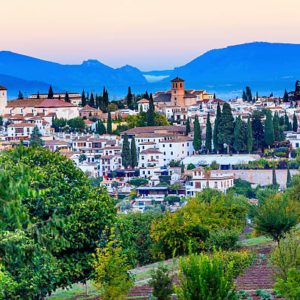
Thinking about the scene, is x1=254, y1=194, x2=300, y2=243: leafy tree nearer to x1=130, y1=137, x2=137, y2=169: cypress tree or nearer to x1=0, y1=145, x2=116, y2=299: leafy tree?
x1=0, y1=145, x2=116, y2=299: leafy tree

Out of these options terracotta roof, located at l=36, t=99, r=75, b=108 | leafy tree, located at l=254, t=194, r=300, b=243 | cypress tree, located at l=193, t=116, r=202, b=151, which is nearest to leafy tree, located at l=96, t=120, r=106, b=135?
cypress tree, located at l=193, t=116, r=202, b=151

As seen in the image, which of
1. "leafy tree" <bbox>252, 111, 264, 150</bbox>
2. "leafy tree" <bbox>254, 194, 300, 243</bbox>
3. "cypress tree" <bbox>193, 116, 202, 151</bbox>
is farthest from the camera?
"cypress tree" <bbox>193, 116, 202, 151</bbox>

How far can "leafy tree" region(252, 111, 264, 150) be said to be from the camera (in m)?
59.6

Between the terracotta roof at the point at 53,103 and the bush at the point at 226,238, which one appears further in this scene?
the terracotta roof at the point at 53,103

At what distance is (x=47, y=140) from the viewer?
69688 millimetres

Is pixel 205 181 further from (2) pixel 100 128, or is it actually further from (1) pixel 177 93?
(1) pixel 177 93

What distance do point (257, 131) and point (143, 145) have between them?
10093 millimetres

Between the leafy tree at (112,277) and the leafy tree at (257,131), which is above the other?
the leafy tree at (257,131)

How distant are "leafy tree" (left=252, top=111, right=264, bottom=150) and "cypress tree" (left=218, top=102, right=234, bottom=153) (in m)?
1.82

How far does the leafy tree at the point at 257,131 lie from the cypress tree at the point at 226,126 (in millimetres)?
1817

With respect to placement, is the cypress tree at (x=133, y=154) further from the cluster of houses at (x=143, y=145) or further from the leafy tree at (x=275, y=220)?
the leafy tree at (x=275, y=220)

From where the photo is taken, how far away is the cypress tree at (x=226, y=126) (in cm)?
5884

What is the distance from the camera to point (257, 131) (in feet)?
197

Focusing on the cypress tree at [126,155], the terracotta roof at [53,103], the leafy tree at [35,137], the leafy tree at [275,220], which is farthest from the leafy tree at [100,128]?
the leafy tree at [275,220]
